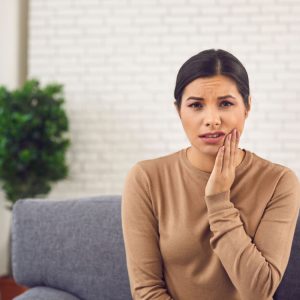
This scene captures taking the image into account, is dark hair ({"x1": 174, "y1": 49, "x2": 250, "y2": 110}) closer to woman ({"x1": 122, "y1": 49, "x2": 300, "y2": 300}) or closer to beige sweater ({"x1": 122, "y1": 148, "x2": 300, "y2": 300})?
woman ({"x1": 122, "y1": 49, "x2": 300, "y2": 300})

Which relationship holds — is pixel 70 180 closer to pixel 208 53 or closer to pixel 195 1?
pixel 195 1

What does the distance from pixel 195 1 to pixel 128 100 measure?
3.03 ft

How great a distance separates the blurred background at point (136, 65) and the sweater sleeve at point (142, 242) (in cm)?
276

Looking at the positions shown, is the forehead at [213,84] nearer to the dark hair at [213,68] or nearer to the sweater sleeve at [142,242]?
the dark hair at [213,68]

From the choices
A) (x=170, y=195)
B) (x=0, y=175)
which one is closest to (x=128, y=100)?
(x=0, y=175)

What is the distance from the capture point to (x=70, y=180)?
4695 mm

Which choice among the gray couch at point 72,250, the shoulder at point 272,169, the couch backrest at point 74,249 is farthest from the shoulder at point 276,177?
the couch backrest at point 74,249

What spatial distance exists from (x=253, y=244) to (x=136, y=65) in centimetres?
311

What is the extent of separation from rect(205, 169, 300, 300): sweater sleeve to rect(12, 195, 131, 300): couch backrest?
0.54 meters

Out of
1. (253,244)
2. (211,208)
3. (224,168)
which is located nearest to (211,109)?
(224,168)

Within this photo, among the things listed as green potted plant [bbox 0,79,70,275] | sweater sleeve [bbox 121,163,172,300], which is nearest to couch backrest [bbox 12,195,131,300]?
sweater sleeve [bbox 121,163,172,300]

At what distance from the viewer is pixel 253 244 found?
163 centimetres

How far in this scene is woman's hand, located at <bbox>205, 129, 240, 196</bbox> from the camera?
1.64 m

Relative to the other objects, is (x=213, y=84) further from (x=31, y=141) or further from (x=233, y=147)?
(x=31, y=141)
